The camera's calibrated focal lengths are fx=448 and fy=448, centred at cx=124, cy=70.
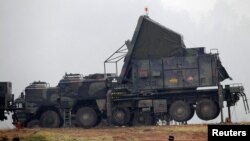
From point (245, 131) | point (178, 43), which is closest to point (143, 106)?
point (178, 43)

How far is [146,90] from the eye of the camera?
27.2 meters

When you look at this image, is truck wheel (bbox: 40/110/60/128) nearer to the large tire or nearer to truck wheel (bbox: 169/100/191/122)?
the large tire

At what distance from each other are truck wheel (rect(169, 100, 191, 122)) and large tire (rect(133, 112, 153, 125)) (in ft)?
4.52

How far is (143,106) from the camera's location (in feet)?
88.9

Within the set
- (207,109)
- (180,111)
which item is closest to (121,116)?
(180,111)

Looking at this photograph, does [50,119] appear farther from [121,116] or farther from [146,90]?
[146,90]

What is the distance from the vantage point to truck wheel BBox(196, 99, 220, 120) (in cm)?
2577

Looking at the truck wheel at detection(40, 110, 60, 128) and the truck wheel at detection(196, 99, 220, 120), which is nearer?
the truck wheel at detection(196, 99, 220, 120)

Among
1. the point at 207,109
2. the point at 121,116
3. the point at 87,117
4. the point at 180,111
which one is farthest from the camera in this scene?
the point at 87,117

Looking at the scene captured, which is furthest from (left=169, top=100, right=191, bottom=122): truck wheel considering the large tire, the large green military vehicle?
the large tire

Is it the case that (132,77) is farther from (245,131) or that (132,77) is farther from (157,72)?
(245,131)

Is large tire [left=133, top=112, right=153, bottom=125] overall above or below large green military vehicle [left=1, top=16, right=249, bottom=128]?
below

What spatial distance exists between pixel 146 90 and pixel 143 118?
5.73 feet

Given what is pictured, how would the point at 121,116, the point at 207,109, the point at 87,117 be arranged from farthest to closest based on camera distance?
the point at 87,117
the point at 121,116
the point at 207,109
